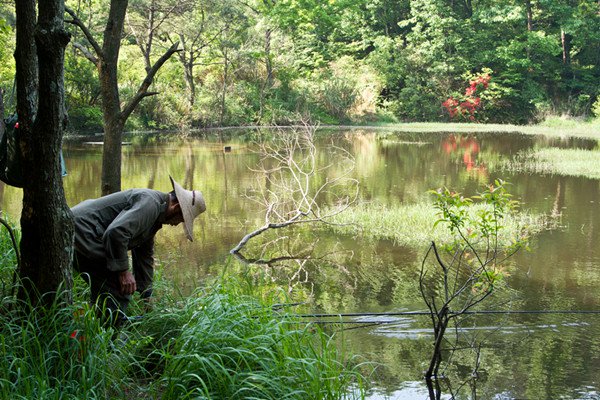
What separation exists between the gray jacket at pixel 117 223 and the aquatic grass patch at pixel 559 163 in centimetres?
1460

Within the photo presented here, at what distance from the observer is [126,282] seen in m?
3.68

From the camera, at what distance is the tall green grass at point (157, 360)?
297 centimetres

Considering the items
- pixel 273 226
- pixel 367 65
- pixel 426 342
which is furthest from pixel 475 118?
pixel 426 342

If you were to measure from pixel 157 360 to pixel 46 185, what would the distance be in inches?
44.7

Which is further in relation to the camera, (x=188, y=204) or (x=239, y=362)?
(x=188, y=204)

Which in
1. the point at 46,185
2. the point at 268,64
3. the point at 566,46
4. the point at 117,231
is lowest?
the point at 117,231

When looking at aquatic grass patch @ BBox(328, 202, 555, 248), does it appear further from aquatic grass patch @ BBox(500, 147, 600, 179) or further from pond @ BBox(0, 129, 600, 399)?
aquatic grass patch @ BBox(500, 147, 600, 179)

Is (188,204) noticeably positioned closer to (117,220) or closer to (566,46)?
(117,220)

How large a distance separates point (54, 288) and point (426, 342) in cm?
354

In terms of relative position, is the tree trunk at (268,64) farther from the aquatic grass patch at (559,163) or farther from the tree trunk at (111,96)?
the tree trunk at (111,96)

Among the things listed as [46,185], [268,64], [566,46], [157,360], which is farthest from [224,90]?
[46,185]

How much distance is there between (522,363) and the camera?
5.46 metres

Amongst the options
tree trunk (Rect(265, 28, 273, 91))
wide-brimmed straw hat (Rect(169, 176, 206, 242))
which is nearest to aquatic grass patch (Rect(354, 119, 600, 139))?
tree trunk (Rect(265, 28, 273, 91))

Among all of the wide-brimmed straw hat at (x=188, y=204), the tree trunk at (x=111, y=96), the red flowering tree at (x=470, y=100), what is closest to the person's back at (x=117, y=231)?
A: the wide-brimmed straw hat at (x=188, y=204)
